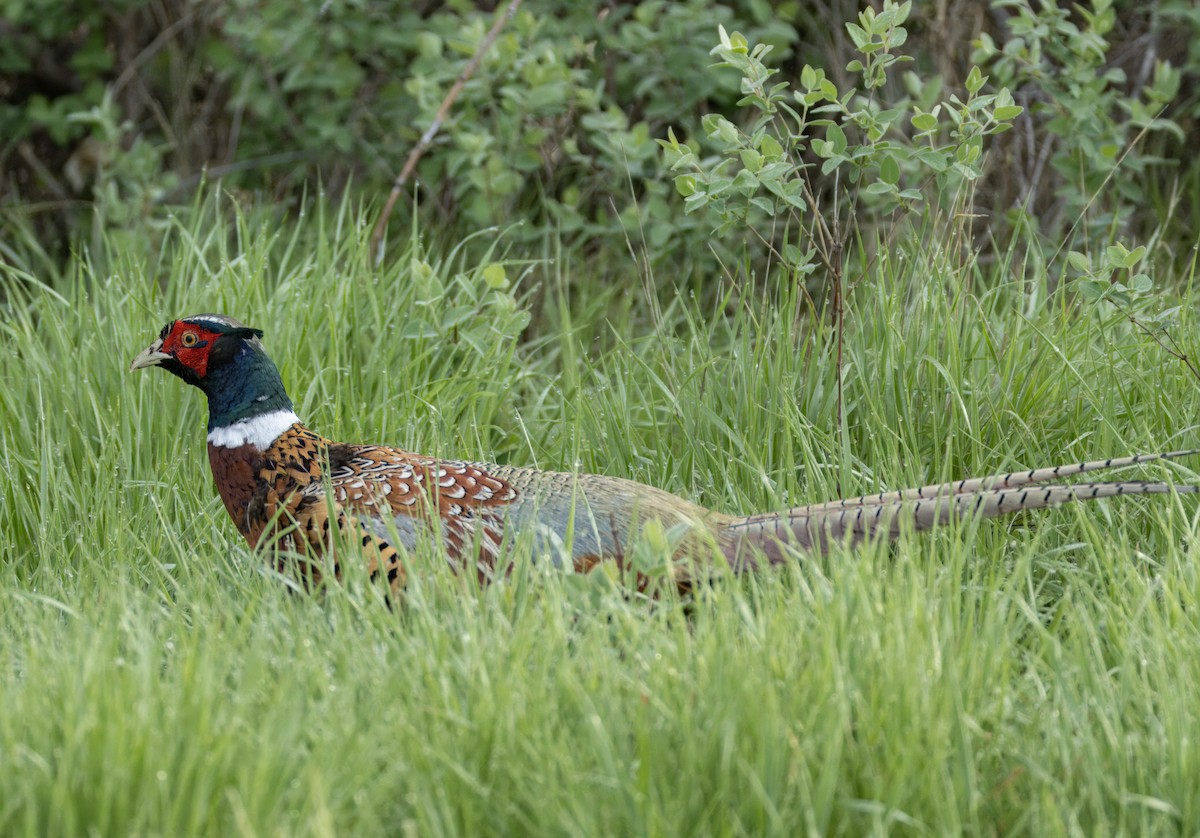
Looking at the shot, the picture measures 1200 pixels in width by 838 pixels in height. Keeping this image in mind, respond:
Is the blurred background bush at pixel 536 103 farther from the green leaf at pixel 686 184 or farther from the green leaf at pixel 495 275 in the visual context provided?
the green leaf at pixel 686 184

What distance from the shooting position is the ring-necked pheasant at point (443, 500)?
2.86 metres

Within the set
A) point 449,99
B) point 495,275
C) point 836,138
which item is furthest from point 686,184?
point 449,99

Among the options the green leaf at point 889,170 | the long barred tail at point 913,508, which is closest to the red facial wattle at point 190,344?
the long barred tail at point 913,508

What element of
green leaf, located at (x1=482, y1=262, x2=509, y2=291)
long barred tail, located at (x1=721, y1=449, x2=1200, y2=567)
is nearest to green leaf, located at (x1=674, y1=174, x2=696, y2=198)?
green leaf, located at (x1=482, y1=262, x2=509, y2=291)

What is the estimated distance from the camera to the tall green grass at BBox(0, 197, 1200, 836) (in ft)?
6.64

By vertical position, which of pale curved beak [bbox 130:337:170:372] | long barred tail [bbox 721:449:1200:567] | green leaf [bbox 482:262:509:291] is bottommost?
long barred tail [bbox 721:449:1200:567]

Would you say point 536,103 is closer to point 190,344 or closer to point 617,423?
point 617,423

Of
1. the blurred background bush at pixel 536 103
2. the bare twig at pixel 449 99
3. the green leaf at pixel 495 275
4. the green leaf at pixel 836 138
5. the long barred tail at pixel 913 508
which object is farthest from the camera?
the blurred background bush at pixel 536 103

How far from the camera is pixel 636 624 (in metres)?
2.32

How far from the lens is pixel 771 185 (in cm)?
338

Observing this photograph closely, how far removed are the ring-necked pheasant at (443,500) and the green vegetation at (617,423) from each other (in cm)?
11

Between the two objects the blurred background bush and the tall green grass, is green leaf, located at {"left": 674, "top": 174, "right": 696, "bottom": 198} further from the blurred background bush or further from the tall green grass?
the blurred background bush

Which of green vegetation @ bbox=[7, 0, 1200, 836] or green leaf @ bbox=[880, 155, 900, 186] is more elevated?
green leaf @ bbox=[880, 155, 900, 186]

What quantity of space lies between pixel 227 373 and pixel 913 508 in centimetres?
162
